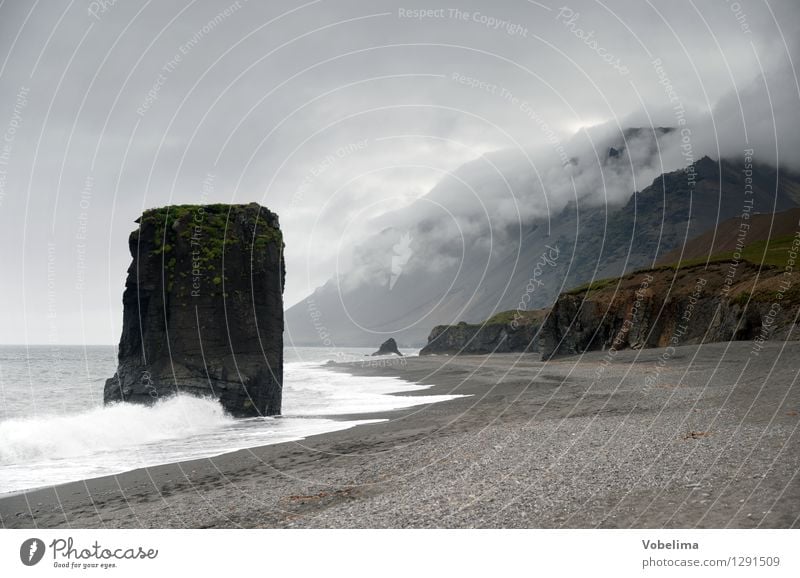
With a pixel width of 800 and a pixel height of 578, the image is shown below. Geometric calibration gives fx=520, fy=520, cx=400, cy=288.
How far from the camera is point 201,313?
112 ft

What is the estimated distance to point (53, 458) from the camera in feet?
73.8

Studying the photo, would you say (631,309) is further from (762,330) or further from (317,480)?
(317,480)

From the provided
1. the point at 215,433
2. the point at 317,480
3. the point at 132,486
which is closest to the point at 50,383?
the point at 215,433

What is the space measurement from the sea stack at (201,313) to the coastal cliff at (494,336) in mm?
102300

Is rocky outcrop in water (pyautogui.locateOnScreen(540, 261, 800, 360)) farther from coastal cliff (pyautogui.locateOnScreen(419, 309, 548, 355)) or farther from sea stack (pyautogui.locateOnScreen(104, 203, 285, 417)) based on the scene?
coastal cliff (pyautogui.locateOnScreen(419, 309, 548, 355))

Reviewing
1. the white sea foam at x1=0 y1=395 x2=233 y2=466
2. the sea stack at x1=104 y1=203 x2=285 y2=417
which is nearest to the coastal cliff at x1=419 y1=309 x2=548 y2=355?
the sea stack at x1=104 y1=203 x2=285 y2=417

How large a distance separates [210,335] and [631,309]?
180 feet

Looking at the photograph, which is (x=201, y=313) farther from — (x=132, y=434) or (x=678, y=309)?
(x=678, y=309)

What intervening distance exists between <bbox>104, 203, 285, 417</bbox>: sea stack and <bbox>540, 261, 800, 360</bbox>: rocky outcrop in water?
33982 millimetres

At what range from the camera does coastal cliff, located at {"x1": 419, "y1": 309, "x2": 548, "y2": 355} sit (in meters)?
141

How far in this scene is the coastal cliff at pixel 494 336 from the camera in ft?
464

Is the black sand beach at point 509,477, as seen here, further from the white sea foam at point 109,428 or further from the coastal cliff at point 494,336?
the coastal cliff at point 494,336

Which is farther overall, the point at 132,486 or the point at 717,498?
the point at 132,486

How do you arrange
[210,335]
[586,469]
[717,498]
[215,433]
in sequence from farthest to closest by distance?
[210,335], [215,433], [586,469], [717,498]
